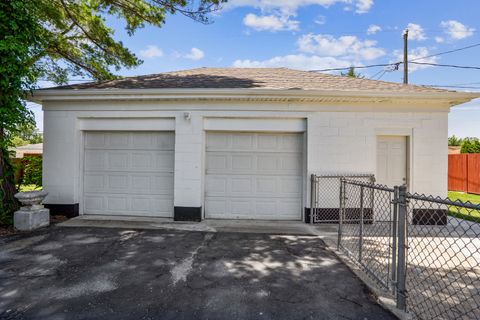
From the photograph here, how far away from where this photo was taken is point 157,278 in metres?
3.24

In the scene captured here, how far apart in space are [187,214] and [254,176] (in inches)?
75.5

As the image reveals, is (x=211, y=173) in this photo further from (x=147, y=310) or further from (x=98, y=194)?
(x=147, y=310)

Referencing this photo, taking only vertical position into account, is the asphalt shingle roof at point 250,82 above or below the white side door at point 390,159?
above

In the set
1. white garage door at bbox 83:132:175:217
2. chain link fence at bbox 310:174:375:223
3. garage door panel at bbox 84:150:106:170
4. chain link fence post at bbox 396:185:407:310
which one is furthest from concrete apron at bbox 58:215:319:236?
chain link fence post at bbox 396:185:407:310

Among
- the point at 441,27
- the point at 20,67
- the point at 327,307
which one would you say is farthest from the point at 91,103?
the point at 441,27

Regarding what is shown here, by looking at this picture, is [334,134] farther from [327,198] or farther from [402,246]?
[402,246]

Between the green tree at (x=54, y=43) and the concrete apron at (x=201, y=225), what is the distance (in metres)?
1.76

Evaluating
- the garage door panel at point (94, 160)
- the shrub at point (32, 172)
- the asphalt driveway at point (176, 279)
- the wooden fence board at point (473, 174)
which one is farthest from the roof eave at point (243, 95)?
the wooden fence board at point (473, 174)

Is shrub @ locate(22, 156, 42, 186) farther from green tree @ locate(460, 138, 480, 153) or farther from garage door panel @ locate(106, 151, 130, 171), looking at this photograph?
green tree @ locate(460, 138, 480, 153)

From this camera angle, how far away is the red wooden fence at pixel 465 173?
1197cm

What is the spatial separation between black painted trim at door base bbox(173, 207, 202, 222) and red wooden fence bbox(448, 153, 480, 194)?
43.6 feet

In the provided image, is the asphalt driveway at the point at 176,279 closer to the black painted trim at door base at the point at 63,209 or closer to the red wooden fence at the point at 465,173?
the black painted trim at door base at the point at 63,209

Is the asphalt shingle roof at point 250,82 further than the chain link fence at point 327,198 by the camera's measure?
Yes

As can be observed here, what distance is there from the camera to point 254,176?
21.2 feet
